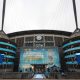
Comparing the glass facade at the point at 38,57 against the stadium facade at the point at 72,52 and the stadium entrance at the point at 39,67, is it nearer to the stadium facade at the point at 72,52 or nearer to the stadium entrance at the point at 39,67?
the stadium entrance at the point at 39,67

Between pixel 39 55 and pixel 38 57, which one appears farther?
pixel 39 55

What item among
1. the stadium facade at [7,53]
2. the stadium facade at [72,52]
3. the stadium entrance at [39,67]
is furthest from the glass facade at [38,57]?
the stadium facade at [72,52]

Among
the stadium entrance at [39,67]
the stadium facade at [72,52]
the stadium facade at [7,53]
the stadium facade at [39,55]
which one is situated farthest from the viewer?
the stadium entrance at [39,67]

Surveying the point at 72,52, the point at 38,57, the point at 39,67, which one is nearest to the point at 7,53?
the point at 38,57

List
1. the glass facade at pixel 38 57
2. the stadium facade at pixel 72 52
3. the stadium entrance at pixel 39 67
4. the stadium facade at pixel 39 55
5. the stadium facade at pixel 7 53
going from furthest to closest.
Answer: the stadium entrance at pixel 39 67 → the stadium facade at pixel 39 55 → the glass facade at pixel 38 57 → the stadium facade at pixel 7 53 → the stadium facade at pixel 72 52

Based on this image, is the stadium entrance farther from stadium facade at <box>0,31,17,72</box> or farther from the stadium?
stadium facade at <box>0,31,17,72</box>

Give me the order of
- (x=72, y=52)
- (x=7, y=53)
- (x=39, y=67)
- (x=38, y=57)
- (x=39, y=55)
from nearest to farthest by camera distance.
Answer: (x=72, y=52)
(x=7, y=53)
(x=38, y=57)
(x=39, y=55)
(x=39, y=67)

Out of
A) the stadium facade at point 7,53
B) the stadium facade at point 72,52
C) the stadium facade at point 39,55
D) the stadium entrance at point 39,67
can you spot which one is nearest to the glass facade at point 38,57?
the stadium facade at point 39,55

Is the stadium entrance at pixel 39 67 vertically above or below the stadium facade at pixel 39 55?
below

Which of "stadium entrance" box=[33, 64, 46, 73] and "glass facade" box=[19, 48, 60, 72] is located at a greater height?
"glass facade" box=[19, 48, 60, 72]

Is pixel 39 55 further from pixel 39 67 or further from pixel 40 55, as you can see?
pixel 39 67

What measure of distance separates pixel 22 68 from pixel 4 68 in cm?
937

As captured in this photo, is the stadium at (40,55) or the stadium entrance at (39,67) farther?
the stadium entrance at (39,67)

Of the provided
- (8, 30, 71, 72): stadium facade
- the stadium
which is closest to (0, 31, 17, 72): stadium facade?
the stadium
